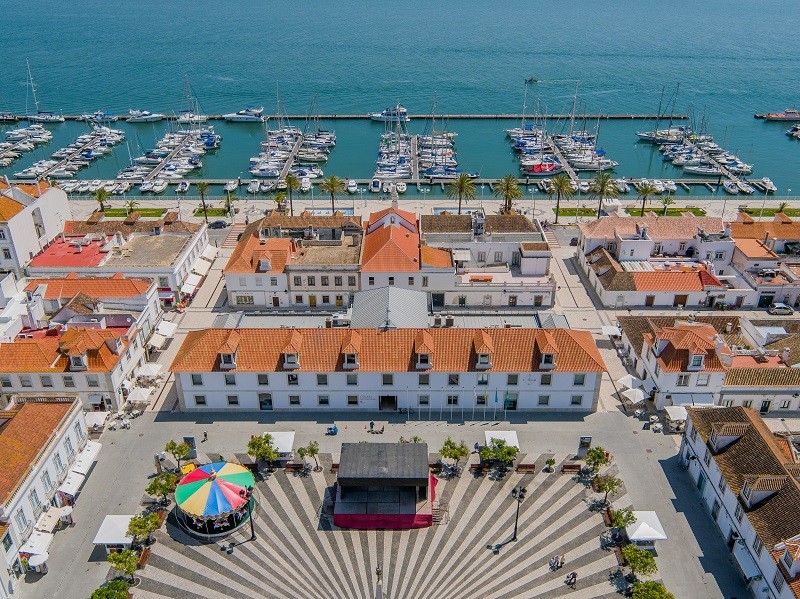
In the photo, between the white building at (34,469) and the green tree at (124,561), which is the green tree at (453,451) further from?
the white building at (34,469)

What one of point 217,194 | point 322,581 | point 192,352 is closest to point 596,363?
point 322,581

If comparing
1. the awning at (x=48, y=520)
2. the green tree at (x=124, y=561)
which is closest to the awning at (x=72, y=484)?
the awning at (x=48, y=520)

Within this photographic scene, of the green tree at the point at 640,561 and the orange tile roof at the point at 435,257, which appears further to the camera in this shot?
the orange tile roof at the point at 435,257

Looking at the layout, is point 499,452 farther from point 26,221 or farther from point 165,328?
point 26,221

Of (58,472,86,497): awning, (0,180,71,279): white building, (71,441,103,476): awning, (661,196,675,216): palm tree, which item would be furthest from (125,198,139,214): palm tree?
(661,196,675,216): palm tree

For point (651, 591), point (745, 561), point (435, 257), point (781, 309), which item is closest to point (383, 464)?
point (651, 591)

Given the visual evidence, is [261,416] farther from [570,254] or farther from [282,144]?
[282,144]
